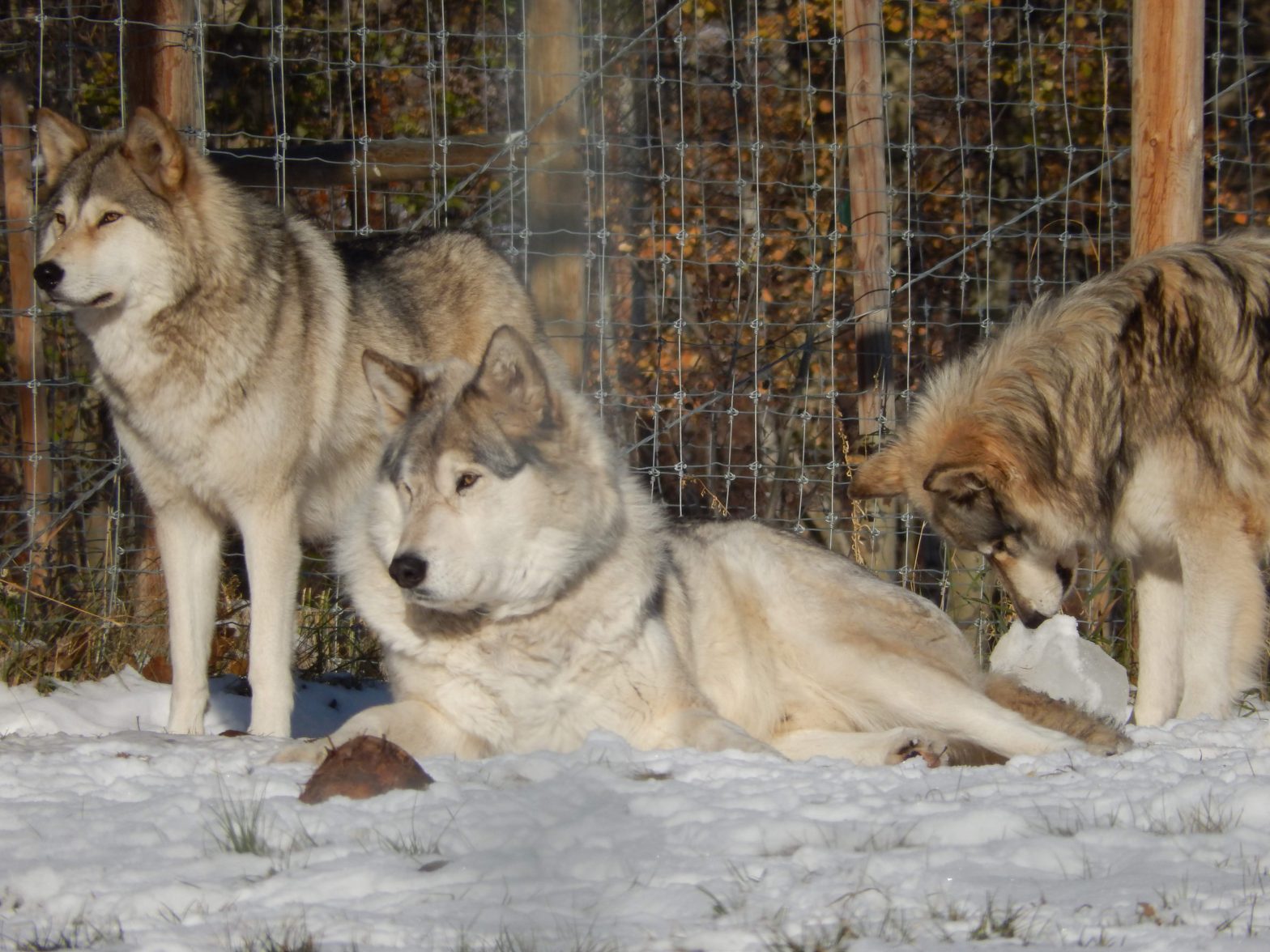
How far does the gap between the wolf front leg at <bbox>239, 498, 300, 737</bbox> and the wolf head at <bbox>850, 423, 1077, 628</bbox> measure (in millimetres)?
2022

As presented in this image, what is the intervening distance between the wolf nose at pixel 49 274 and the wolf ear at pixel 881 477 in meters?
2.78

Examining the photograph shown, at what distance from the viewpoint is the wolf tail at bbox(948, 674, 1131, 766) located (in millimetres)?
3701

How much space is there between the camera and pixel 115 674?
5406 mm

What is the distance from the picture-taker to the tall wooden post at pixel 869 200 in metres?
6.56

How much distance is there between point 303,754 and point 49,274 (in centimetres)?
191

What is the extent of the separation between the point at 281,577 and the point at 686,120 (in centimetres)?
814

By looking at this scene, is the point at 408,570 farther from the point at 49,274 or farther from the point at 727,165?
the point at 727,165

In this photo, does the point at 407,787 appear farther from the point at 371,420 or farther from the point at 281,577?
the point at 371,420

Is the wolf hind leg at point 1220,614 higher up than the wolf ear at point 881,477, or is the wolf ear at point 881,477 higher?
the wolf ear at point 881,477

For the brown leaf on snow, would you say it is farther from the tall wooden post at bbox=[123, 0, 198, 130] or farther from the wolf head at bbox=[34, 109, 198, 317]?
the tall wooden post at bbox=[123, 0, 198, 130]

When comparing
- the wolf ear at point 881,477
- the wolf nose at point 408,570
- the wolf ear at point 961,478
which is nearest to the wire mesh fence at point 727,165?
the wolf ear at point 881,477

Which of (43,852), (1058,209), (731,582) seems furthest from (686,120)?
(43,852)

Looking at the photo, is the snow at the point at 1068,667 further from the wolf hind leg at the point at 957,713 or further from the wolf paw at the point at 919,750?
the wolf paw at the point at 919,750

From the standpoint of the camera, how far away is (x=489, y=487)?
11.8ft
